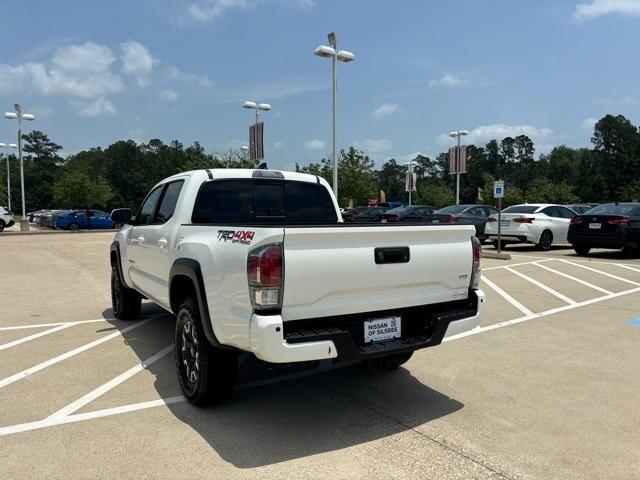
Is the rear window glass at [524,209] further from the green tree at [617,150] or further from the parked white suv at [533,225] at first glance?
the green tree at [617,150]

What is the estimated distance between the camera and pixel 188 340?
13.7 ft

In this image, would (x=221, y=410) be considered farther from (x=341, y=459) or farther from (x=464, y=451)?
(x=464, y=451)

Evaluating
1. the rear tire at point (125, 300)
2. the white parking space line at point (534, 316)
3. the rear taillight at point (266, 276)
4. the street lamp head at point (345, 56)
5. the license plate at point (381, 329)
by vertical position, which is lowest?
the white parking space line at point (534, 316)

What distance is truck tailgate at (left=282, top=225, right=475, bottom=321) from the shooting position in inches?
128

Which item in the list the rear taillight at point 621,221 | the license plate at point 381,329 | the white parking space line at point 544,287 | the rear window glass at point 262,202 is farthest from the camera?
the rear taillight at point 621,221

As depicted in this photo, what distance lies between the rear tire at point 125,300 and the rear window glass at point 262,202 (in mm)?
2585

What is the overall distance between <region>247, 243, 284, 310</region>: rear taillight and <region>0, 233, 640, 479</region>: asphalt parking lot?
99cm

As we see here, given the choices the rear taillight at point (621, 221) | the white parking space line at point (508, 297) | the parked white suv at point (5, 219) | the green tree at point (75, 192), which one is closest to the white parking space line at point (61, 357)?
the white parking space line at point (508, 297)

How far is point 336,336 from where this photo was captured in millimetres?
3334

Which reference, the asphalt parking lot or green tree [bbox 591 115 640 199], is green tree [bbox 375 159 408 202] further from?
the asphalt parking lot

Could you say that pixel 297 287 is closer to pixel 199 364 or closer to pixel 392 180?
pixel 199 364

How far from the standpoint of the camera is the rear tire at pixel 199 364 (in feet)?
12.7

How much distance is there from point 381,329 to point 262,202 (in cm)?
214

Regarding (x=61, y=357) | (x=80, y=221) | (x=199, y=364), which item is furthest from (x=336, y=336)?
(x=80, y=221)
